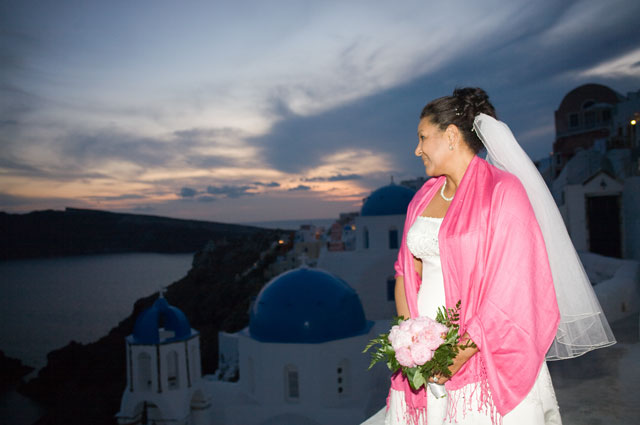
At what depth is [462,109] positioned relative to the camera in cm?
224

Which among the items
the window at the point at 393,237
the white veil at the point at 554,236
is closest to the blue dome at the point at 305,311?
the window at the point at 393,237

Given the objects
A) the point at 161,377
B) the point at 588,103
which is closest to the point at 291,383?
the point at 161,377

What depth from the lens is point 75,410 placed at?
3300 centimetres

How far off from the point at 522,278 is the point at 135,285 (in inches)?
4011

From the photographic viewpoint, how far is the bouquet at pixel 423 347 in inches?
73.4

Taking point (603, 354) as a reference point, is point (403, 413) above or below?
above

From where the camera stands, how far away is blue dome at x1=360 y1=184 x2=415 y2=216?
1908cm

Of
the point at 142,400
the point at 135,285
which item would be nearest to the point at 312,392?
the point at 142,400

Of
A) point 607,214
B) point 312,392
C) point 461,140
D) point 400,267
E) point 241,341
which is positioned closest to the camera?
point 461,140

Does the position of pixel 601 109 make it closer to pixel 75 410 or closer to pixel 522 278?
pixel 522 278

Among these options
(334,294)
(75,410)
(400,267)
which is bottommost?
(75,410)

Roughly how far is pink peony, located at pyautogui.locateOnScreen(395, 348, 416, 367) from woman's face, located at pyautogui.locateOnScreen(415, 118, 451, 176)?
3.22 feet

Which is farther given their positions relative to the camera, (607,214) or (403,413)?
(607,214)

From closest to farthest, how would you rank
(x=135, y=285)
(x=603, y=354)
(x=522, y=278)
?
(x=522, y=278) < (x=603, y=354) < (x=135, y=285)
